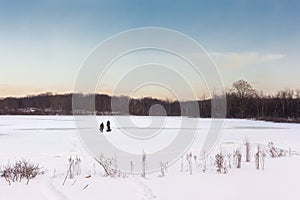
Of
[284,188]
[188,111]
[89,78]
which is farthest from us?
[188,111]

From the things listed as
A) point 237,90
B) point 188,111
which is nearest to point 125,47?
point 188,111

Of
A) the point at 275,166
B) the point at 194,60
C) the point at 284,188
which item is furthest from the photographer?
the point at 194,60

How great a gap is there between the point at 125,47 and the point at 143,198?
267 inches

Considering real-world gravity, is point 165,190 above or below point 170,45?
below

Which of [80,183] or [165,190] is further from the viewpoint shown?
[80,183]

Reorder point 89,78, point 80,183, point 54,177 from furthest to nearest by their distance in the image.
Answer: point 89,78, point 54,177, point 80,183

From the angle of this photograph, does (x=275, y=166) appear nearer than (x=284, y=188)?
No

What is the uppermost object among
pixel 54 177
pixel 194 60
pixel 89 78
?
pixel 194 60

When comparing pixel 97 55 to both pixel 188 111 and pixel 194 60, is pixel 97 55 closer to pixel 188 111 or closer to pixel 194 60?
pixel 194 60

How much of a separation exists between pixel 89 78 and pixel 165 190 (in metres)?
5.99

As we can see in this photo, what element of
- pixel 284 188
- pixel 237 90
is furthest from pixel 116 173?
pixel 237 90

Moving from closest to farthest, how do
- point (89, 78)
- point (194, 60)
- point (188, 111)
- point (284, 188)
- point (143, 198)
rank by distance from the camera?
point (143, 198), point (284, 188), point (89, 78), point (194, 60), point (188, 111)

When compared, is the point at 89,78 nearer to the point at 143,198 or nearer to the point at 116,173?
the point at 116,173

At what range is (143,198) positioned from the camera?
15.9 ft
